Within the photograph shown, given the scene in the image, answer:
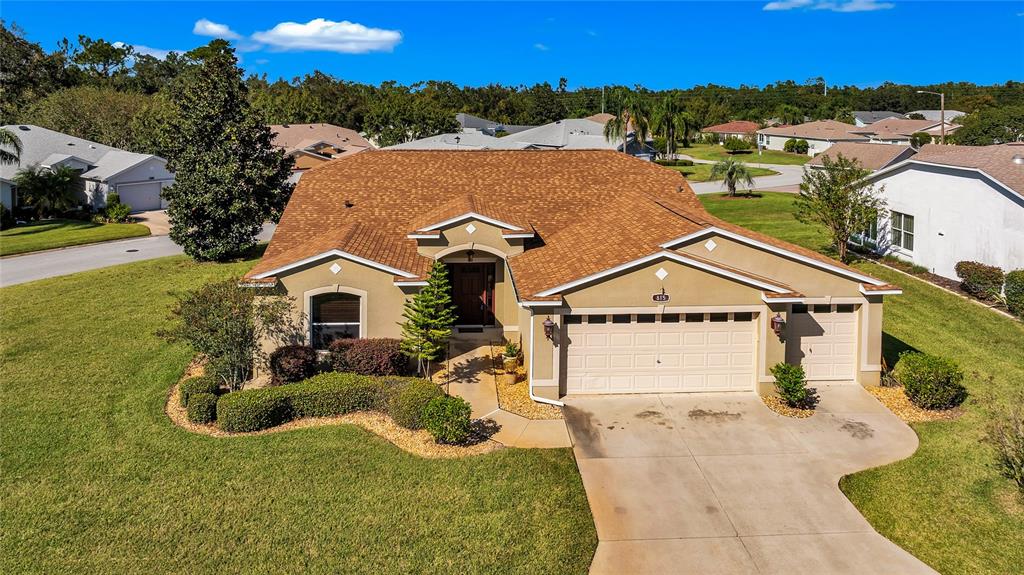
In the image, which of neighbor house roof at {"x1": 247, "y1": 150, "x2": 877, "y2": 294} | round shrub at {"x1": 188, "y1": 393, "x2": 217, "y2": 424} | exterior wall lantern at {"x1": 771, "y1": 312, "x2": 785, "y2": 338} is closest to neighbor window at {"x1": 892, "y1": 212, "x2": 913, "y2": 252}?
neighbor house roof at {"x1": 247, "y1": 150, "x2": 877, "y2": 294}

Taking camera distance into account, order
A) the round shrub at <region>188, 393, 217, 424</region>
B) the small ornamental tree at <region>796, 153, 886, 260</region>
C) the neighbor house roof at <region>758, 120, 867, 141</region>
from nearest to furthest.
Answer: the round shrub at <region>188, 393, 217, 424</region>, the small ornamental tree at <region>796, 153, 886, 260</region>, the neighbor house roof at <region>758, 120, 867, 141</region>

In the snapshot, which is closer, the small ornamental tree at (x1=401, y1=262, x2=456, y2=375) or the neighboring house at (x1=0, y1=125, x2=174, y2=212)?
the small ornamental tree at (x1=401, y1=262, x2=456, y2=375)

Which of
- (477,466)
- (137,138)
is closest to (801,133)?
(137,138)

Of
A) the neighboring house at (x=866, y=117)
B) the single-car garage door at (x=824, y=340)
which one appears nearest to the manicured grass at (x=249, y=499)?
the single-car garage door at (x=824, y=340)

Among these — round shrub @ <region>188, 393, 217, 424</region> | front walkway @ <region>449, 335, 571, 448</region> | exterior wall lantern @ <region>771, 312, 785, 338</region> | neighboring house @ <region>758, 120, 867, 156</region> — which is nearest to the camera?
front walkway @ <region>449, 335, 571, 448</region>

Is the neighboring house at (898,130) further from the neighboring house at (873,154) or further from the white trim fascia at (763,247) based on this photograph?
the white trim fascia at (763,247)

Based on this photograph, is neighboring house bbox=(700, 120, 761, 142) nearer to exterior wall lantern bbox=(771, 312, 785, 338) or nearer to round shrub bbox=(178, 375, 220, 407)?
exterior wall lantern bbox=(771, 312, 785, 338)
